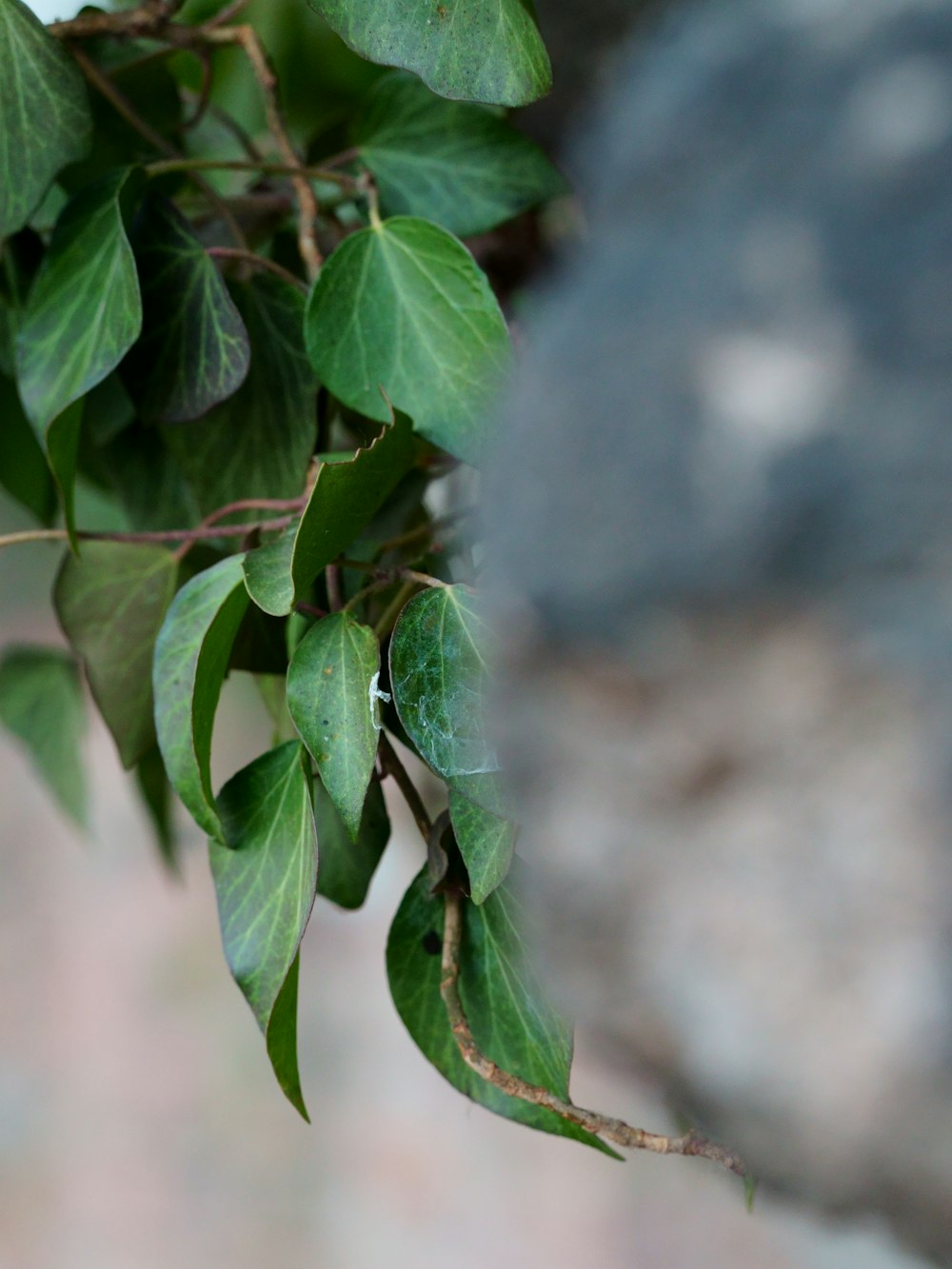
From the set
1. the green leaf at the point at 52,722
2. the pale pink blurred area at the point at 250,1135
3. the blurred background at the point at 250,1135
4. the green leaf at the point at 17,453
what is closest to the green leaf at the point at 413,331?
the green leaf at the point at 17,453

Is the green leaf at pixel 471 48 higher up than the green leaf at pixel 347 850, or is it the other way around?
the green leaf at pixel 471 48

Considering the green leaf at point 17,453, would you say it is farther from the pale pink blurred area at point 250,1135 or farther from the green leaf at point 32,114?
the pale pink blurred area at point 250,1135

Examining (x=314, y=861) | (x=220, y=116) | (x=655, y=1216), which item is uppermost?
(x=220, y=116)

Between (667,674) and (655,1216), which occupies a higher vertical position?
(667,674)

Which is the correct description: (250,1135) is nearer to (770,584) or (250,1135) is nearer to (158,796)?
(158,796)

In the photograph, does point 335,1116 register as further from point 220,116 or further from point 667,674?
point 667,674

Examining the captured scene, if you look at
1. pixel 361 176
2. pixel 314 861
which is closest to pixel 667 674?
pixel 314 861

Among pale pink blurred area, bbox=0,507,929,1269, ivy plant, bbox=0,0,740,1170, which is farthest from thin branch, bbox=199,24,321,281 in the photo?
pale pink blurred area, bbox=0,507,929,1269

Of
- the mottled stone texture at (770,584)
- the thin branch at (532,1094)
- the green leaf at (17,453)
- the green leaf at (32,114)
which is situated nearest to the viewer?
the mottled stone texture at (770,584)
